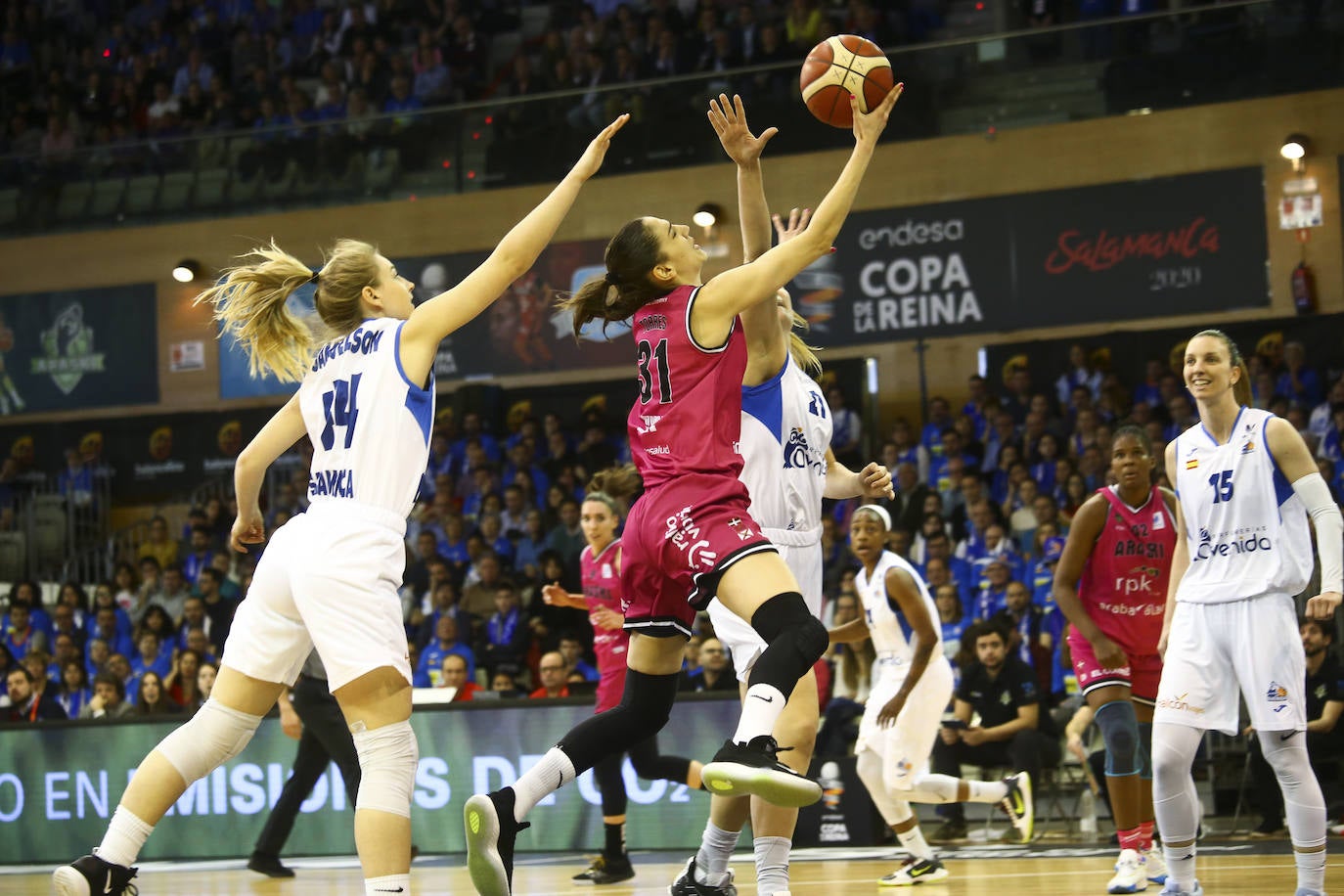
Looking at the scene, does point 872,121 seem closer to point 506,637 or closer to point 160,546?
point 506,637

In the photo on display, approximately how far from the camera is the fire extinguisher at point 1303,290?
15.8m

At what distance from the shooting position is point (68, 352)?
63.5 ft

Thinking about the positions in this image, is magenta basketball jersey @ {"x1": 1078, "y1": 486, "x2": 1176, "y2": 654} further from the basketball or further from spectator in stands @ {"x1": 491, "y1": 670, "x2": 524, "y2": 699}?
spectator in stands @ {"x1": 491, "y1": 670, "x2": 524, "y2": 699}

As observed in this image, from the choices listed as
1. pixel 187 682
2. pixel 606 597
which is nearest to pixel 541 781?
pixel 606 597

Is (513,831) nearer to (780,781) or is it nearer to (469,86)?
(780,781)

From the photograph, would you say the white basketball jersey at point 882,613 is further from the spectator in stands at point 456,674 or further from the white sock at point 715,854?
the spectator in stands at point 456,674

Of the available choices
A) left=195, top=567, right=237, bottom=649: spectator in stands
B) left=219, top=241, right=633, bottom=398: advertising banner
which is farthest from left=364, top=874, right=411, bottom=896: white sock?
left=219, top=241, right=633, bottom=398: advertising banner

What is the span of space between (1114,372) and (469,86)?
911cm

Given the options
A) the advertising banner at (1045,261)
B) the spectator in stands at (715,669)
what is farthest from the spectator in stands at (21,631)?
the advertising banner at (1045,261)

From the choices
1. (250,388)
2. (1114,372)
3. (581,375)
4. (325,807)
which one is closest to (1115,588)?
(325,807)

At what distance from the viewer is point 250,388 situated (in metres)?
19.2

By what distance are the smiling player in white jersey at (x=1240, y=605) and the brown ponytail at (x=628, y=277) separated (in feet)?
7.50

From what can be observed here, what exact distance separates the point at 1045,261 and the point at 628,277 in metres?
11.8

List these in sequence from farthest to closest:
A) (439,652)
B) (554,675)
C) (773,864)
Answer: (439,652) → (554,675) → (773,864)
